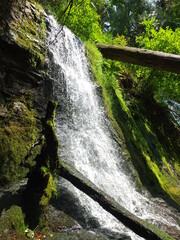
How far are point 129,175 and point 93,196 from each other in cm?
319

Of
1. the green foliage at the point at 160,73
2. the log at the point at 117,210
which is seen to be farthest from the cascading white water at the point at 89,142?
the green foliage at the point at 160,73

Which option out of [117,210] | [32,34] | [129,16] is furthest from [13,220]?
[129,16]

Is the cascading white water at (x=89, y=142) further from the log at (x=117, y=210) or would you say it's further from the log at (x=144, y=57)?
the log at (x=144, y=57)

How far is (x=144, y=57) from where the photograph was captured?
9.06 metres

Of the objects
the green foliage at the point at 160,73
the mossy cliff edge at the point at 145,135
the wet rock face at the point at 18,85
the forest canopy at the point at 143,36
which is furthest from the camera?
the green foliage at the point at 160,73

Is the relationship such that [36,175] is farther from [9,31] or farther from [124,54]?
[124,54]

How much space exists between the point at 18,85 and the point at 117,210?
3282mm

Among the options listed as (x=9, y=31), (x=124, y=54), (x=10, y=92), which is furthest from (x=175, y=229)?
(x=124, y=54)

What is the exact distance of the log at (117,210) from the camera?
Answer: 139 inches

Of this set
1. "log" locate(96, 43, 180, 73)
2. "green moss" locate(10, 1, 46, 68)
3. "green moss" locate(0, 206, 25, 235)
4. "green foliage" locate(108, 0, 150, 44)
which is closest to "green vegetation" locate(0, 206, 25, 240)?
"green moss" locate(0, 206, 25, 235)

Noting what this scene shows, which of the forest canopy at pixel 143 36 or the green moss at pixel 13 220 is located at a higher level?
the forest canopy at pixel 143 36

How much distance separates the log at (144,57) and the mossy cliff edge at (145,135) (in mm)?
632

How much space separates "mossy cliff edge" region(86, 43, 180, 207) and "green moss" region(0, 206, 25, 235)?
14.5 feet

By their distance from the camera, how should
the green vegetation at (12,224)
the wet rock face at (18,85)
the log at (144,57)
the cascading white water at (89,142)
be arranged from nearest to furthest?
1. the green vegetation at (12,224)
2. the wet rock face at (18,85)
3. the cascading white water at (89,142)
4. the log at (144,57)
